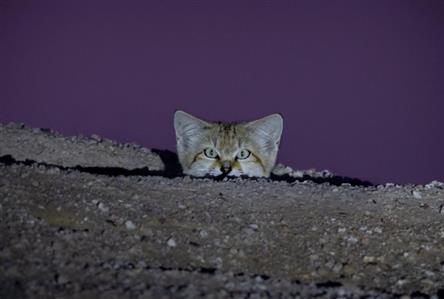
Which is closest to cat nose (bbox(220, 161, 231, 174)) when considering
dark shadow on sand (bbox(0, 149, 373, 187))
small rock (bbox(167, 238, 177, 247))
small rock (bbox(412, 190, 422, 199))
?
dark shadow on sand (bbox(0, 149, 373, 187))

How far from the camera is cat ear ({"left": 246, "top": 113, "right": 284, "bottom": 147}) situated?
19.5 feet

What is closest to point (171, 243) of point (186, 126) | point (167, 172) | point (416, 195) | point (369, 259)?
point (369, 259)

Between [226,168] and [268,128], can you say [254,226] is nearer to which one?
[226,168]

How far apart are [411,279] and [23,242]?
208 cm

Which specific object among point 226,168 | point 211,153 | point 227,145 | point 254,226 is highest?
point 227,145

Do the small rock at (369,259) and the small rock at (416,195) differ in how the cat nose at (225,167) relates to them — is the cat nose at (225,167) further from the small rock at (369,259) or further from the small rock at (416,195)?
the small rock at (369,259)

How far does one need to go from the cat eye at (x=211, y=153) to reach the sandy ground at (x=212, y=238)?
1.17 metres

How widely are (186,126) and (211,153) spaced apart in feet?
1.35

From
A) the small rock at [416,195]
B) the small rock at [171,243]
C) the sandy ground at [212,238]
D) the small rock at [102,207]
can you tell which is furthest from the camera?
the small rock at [416,195]

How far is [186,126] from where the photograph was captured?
610cm

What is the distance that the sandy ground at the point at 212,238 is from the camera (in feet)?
8.95

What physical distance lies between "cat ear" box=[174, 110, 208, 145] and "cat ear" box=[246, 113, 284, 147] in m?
0.51

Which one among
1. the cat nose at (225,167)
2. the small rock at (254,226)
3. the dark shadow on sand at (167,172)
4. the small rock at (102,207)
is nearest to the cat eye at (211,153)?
the cat nose at (225,167)

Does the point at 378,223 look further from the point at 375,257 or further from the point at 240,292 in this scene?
the point at 240,292
